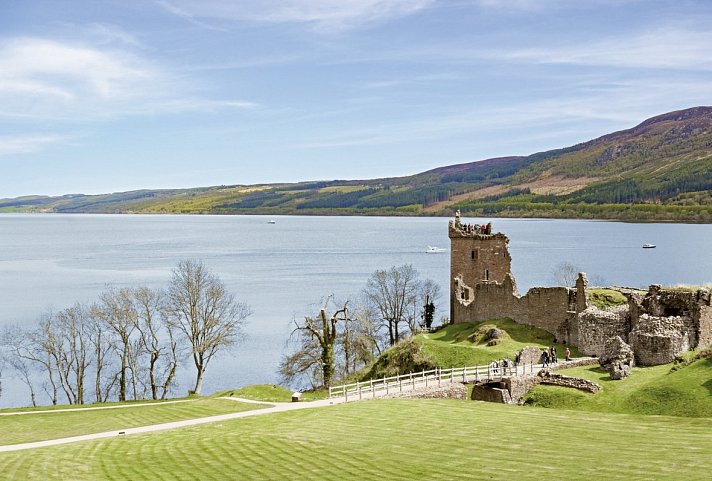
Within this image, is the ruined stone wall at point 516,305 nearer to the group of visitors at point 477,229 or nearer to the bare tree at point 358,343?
the group of visitors at point 477,229

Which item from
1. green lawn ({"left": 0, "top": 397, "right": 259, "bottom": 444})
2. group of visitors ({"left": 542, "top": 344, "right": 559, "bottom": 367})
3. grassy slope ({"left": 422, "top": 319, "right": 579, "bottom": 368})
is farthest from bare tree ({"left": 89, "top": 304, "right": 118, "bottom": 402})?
group of visitors ({"left": 542, "top": 344, "right": 559, "bottom": 367})

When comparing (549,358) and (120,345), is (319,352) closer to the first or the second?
(549,358)

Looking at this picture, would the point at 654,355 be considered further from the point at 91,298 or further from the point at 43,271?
the point at 43,271

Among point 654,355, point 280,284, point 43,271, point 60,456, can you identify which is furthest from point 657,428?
point 43,271

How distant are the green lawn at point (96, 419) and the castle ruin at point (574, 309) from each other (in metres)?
19.5

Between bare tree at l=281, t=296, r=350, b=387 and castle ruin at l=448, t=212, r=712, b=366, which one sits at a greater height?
castle ruin at l=448, t=212, r=712, b=366

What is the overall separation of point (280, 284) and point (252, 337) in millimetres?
38508

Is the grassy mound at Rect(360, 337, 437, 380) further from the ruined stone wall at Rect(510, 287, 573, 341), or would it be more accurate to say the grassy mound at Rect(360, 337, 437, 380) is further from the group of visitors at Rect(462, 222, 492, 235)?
the group of visitors at Rect(462, 222, 492, 235)

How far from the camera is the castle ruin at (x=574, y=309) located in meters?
37.9

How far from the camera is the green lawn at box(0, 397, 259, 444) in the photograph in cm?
3030

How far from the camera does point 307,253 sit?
175500 mm

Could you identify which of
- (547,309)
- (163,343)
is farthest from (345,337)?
(163,343)

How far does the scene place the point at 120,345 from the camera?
75.0 meters

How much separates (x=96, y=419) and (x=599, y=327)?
85.5 feet
